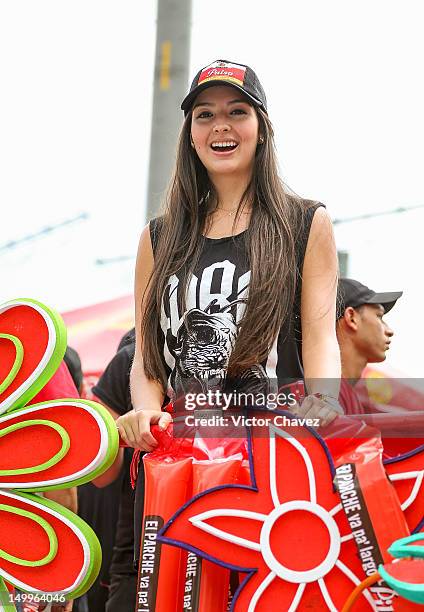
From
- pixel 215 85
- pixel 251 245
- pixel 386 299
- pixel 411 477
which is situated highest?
pixel 215 85

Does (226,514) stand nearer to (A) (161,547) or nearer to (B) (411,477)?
(A) (161,547)

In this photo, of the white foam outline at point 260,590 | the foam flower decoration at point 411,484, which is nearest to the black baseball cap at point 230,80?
the foam flower decoration at point 411,484

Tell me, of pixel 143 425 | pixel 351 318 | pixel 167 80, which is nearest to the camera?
pixel 143 425

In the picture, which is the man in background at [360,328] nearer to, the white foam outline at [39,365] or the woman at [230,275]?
the woman at [230,275]

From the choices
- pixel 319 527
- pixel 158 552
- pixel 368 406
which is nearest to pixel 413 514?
pixel 319 527

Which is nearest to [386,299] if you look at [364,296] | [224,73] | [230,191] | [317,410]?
[364,296]

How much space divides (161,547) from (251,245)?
1.92ft

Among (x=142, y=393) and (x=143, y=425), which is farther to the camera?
(x=142, y=393)

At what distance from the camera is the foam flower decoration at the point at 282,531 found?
1363 millimetres

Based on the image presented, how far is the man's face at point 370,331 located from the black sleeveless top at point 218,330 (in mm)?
1096

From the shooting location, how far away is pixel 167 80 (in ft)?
16.3

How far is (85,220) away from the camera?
228 inches

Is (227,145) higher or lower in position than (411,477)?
higher

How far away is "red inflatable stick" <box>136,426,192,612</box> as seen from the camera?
1.46 metres
